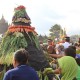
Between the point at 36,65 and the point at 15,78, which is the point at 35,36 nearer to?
the point at 36,65

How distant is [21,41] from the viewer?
7.90m

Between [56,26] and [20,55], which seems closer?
[20,55]

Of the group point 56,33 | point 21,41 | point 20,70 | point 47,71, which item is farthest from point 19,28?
point 56,33

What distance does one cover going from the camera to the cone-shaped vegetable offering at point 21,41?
7850mm

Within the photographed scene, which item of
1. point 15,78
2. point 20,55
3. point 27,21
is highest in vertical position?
point 27,21

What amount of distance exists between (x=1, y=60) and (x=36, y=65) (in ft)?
2.85

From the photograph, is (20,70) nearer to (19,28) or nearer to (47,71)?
(47,71)

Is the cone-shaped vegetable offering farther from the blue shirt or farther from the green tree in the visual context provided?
the green tree

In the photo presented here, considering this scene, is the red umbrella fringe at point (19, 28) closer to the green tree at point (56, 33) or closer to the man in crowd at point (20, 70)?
the man in crowd at point (20, 70)

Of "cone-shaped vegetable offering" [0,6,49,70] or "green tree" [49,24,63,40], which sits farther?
"green tree" [49,24,63,40]

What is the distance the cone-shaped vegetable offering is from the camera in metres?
7.85

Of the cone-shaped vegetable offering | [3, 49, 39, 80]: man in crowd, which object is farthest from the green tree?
[3, 49, 39, 80]: man in crowd

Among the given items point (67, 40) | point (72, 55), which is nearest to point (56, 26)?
point (67, 40)

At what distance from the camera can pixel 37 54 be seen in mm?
7980
